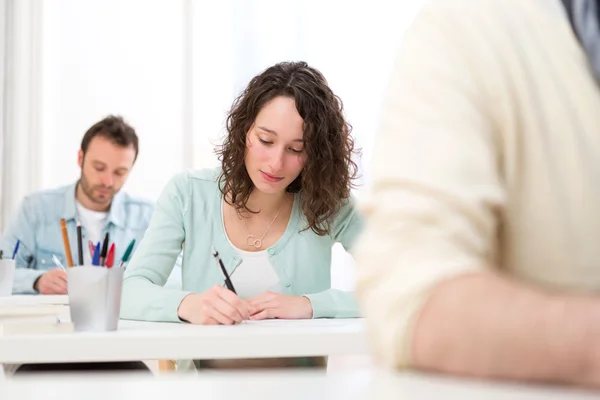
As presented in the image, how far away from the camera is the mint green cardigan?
1929 millimetres

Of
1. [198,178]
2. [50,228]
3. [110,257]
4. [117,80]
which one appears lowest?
[50,228]

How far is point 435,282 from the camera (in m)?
0.60

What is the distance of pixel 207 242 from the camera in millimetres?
2006

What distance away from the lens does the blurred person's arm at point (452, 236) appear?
56 centimetres

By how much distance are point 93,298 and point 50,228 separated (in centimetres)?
207

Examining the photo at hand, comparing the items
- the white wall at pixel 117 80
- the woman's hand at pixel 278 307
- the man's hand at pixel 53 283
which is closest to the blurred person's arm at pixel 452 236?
the woman's hand at pixel 278 307

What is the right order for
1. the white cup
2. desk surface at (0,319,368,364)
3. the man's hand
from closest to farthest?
desk surface at (0,319,368,364), the white cup, the man's hand

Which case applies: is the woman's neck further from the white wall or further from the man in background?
the white wall

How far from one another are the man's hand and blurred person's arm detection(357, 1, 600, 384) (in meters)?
2.15

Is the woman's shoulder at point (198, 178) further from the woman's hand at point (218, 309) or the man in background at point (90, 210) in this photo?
the man in background at point (90, 210)

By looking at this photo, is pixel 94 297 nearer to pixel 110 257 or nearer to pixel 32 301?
pixel 110 257

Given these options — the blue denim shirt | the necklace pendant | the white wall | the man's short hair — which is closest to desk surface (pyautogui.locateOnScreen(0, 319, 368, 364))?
the necklace pendant

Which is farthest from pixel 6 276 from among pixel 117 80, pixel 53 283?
pixel 117 80

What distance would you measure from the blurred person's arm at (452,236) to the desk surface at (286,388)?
0.02 meters
